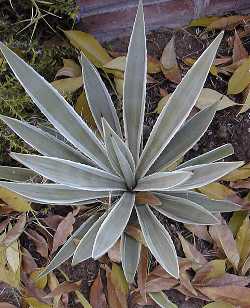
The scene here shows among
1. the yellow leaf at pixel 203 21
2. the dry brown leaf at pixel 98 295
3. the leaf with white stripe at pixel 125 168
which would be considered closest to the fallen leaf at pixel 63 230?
the dry brown leaf at pixel 98 295

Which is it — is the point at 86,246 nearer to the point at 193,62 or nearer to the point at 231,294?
the point at 231,294

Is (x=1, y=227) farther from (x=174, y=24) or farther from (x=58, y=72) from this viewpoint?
(x=174, y=24)

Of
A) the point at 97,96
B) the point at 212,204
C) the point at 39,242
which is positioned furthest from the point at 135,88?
the point at 39,242

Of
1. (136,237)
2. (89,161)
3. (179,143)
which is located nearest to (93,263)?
(136,237)

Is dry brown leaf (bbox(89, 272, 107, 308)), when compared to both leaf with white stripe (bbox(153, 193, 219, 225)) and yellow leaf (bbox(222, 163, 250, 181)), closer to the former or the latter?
leaf with white stripe (bbox(153, 193, 219, 225))

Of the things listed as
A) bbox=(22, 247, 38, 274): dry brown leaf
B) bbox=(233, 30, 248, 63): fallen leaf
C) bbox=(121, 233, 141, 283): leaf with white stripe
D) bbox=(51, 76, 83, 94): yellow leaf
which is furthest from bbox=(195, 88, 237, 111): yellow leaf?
bbox=(22, 247, 38, 274): dry brown leaf

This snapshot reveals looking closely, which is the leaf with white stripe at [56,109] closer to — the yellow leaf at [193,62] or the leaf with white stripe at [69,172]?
the leaf with white stripe at [69,172]
